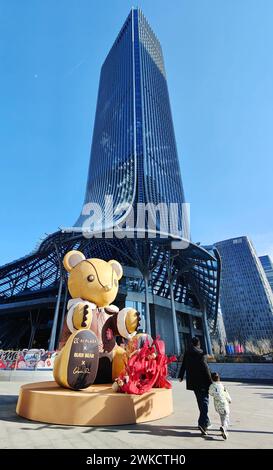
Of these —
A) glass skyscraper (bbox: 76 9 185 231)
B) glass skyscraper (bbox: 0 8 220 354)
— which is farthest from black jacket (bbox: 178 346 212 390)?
glass skyscraper (bbox: 76 9 185 231)

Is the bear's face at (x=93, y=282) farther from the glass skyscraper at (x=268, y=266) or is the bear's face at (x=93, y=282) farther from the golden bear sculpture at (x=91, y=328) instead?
the glass skyscraper at (x=268, y=266)

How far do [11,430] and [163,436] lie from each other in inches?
98.2

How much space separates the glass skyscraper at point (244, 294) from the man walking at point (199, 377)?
89249mm

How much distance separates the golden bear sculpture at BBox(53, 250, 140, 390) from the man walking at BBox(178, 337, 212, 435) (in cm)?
221

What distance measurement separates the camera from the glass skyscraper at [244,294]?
87625 mm

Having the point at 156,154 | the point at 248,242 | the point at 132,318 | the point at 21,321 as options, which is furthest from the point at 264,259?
the point at 132,318

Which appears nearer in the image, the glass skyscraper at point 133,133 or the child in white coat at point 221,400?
the child in white coat at point 221,400

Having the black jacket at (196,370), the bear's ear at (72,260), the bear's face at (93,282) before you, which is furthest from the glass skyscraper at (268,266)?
the black jacket at (196,370)

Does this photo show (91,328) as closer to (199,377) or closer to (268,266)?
(199,377)

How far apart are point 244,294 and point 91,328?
97995mm

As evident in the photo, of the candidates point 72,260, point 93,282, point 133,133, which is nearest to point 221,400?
point 93,282

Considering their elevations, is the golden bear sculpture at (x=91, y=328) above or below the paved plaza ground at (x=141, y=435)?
above

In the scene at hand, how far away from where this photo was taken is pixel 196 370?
4.57 meters
